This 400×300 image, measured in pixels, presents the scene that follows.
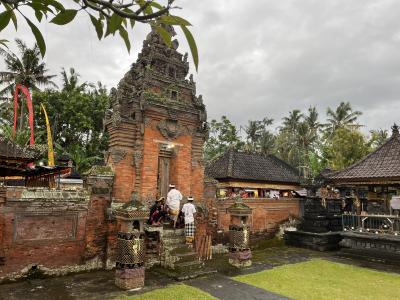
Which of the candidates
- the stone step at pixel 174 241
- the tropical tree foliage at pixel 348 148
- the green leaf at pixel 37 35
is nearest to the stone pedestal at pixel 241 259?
the stone step at pixel 174 241

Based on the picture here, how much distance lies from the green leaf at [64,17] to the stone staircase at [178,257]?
27.8ft

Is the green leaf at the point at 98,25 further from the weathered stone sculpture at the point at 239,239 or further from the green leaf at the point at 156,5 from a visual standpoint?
the weathered stone sculpture at the point at 239,239

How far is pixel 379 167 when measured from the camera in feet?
42.4

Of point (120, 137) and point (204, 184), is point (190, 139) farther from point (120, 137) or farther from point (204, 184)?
point (120, 137)

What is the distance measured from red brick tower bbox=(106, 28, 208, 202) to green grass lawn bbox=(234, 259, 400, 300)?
4.30 metres

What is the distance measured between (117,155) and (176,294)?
5.06 metres

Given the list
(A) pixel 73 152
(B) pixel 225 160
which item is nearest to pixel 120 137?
(B) pixel 225 160

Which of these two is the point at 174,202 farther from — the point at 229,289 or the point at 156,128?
the point at 229,289

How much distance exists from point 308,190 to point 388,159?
3731 millimetres

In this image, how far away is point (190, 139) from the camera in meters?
12.4

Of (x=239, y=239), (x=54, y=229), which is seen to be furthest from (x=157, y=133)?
(x=239, y=239)

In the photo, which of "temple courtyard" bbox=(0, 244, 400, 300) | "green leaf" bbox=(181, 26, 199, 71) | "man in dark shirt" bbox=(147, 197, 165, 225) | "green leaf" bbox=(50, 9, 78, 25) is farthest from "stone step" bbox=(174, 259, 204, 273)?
"green leaf" bbox=(50, 9, 78, 25)

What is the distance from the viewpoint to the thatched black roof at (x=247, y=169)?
20.6 metres

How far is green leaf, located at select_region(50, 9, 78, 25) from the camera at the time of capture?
1200 mm
